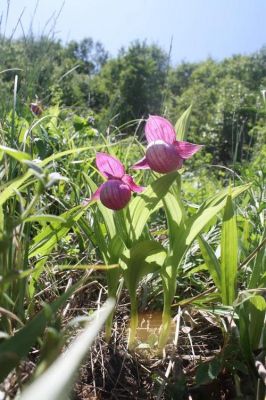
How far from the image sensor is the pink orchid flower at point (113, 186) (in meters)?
0.79

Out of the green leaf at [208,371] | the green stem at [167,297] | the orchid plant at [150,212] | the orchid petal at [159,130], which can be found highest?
the orchid petal at [159,130]

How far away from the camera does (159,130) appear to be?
33.8 inches

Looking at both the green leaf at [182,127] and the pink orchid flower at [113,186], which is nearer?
the pink orchid flower at [113,186]

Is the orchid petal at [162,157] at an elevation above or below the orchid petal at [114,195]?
above

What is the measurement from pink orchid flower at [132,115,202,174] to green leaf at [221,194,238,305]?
112 millimetres

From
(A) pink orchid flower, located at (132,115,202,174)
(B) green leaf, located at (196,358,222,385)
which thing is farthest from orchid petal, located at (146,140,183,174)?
(B) green leaf, located at (196,358,222,385)

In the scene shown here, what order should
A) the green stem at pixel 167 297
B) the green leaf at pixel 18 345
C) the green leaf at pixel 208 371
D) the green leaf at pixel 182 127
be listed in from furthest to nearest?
the green leaf at pixel 182 127
the green stem at pixel 167 297
the green leaf at pixel 208 371
the green leaf at pixel 18 345

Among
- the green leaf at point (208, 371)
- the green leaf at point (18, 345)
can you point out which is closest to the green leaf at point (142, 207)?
the green leaf at point (208, 371)

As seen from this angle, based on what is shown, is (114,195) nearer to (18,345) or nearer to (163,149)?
(163,149)

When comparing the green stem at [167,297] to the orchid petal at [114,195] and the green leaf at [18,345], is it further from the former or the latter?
the green leaf at [18,345]

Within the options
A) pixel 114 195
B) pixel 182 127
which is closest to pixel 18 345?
pixel 114 195

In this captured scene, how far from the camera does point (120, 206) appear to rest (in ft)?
2.64

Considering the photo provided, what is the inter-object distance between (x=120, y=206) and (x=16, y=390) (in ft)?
1.12

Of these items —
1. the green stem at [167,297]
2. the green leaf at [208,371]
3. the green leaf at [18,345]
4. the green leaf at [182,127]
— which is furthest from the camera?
the green leaf at [182,127]
